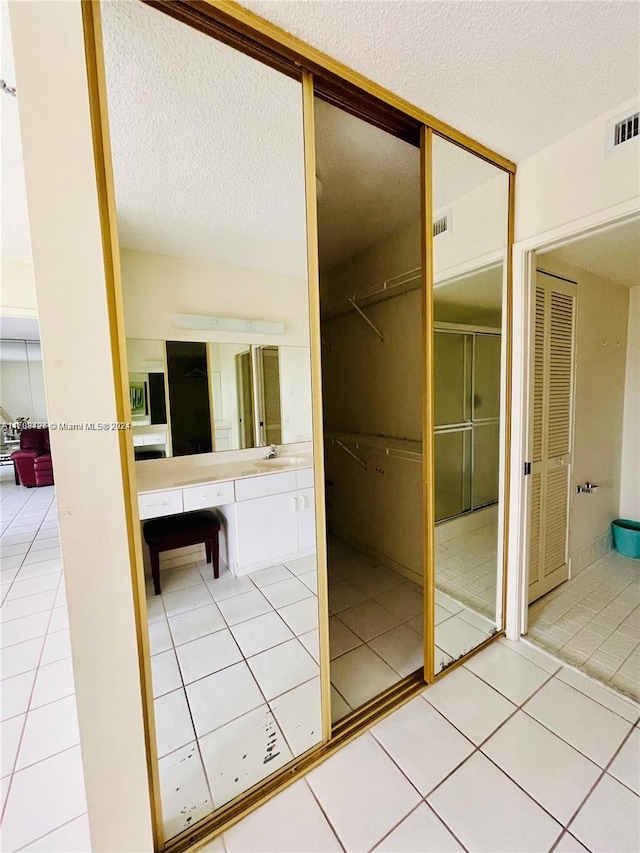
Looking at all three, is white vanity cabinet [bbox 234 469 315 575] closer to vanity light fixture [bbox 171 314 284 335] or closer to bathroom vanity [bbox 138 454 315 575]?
bathroom vanity [bbox 138 454 315 575]

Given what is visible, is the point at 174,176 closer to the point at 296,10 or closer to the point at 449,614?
the point at 296,10

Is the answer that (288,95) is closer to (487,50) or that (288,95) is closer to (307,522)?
(487,50)

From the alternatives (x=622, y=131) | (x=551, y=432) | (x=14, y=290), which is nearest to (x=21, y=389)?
(x=14, y=290)

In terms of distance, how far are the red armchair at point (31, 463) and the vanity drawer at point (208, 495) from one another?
588cm

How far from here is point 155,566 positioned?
1.54m

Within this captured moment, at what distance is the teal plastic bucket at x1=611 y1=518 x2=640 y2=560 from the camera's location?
2.92 metres

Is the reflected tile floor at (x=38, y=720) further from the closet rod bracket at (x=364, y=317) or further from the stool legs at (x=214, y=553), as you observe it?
the closet rod bracket at (x=364, y=317)

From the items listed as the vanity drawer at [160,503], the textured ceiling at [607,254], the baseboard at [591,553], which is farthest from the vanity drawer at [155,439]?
the baseboard at [591,553]

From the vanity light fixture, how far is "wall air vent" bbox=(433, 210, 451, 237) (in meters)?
0.90

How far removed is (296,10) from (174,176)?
65 centimetres

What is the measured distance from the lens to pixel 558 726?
4.92ft

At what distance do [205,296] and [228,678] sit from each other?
1811 mm

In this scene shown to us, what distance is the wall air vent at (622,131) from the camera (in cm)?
143

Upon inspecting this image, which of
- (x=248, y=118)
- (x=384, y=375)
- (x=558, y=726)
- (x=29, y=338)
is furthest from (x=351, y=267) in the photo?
(x=29, y=338)
